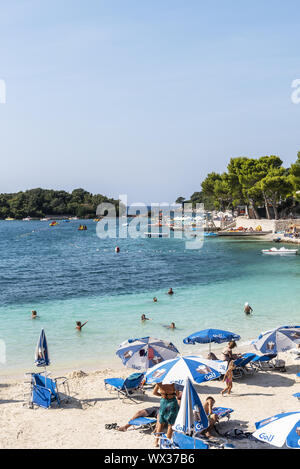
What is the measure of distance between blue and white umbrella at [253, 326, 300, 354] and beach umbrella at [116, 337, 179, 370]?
3.26m

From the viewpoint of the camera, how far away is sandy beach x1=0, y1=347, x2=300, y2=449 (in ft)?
31.9

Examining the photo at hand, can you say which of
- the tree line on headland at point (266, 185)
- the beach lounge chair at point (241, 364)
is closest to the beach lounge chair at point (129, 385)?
the beach lounge chair at point (241, 364)

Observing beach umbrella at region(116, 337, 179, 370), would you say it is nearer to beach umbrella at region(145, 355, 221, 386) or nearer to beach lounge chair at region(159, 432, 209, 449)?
beach umbrella at region(145, 355, 221, 386)

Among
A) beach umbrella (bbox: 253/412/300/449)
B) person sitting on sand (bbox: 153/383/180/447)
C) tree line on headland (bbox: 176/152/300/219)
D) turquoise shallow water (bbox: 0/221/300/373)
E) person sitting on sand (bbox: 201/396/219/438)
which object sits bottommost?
turquoise shallow water (bbox: 0/221/300/373)

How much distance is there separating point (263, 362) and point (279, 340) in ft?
4.86

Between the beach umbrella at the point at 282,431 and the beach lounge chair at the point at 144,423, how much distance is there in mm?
3058

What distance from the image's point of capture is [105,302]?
2797cm

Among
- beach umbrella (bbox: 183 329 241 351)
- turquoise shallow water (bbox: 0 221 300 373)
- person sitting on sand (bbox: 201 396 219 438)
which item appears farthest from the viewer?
turquoise shallow water (bbox: 0 221 300 373)

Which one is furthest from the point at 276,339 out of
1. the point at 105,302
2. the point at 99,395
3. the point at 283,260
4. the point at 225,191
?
the point at 225,191

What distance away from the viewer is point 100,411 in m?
11.6

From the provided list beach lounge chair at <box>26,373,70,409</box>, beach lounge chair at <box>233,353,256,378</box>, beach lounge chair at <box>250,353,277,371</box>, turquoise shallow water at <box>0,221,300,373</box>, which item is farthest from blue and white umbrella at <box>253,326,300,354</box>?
beach lounge chair at <box>26,373,70,409</box>

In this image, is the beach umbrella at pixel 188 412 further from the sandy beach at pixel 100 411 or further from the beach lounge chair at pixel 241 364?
the beach lounge chair at pixel 241 364
